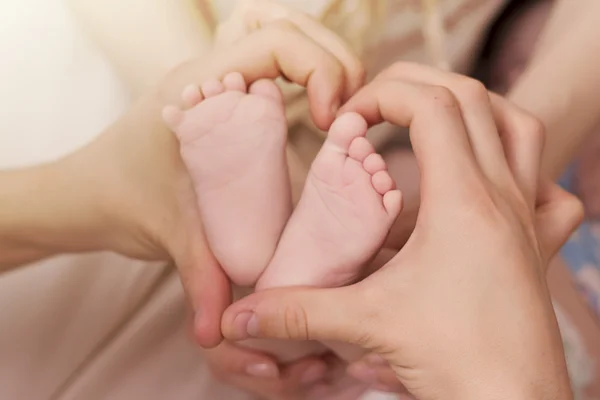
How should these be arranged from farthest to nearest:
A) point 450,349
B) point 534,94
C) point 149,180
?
point 534,94 < point 149,180 < point 450,349

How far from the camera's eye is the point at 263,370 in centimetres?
57

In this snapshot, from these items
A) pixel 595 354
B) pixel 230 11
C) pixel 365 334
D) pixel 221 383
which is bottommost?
pixel 595 354

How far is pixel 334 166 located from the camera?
457 mm

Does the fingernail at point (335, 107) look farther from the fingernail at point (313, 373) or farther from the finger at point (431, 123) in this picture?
the fingernail at point (313, 373)

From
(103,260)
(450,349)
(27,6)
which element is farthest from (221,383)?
(27,6)

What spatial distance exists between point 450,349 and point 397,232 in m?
0.17

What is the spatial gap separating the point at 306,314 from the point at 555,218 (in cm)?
22

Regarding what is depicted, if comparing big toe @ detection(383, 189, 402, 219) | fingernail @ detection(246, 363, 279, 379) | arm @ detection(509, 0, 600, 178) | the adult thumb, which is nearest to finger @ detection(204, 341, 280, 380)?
fingernail @ detection(246, 363, 279, 379)

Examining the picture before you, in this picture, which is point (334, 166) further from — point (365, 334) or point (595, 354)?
point (595, 354)

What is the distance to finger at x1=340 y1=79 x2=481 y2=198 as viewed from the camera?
1.42 ft

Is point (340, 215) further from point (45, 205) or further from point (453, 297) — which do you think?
point (45, 205)

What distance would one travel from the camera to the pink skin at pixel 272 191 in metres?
0.45

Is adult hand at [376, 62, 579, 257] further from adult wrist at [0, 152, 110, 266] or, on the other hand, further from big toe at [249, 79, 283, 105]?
adult wrist at [0, 152, 110, 266]

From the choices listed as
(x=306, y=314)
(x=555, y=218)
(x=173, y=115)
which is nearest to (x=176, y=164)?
(x=173, y=115)
